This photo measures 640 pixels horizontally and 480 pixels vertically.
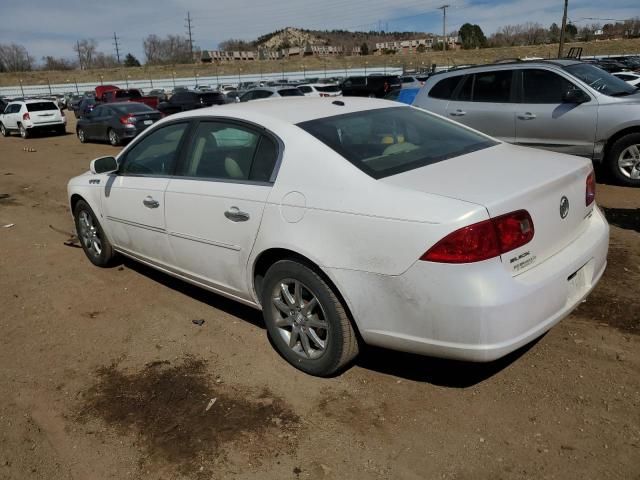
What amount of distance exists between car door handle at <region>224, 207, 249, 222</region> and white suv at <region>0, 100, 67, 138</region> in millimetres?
21677

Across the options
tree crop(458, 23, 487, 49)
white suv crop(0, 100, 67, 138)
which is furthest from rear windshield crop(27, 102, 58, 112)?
tree crop(458, 23, 487, 49)

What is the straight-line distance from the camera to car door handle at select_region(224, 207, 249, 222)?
3356 millimetres

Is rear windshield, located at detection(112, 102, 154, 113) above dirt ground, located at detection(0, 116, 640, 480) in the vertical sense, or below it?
above

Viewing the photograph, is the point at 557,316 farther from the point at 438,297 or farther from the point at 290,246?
the point at 290,246

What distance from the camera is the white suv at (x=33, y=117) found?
21.8m

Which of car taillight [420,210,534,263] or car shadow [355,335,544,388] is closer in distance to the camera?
car taillight [420,210,534,263]

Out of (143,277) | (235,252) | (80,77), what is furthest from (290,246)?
(80,77)

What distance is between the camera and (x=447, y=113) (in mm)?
8852

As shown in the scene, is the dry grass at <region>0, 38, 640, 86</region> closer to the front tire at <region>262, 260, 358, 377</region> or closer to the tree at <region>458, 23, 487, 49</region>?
the tree at <region>458, 23, 487, 49</region>

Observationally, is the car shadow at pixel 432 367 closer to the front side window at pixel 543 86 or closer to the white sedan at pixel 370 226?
the white sedan at pixel 370 226

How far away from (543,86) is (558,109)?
1.48 ft

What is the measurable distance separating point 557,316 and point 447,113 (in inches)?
259

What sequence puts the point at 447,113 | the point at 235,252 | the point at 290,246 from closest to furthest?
1. the point at 290,246
2. the point at 235,252
3. the point at 447,113

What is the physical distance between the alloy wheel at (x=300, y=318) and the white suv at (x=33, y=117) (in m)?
22.0
